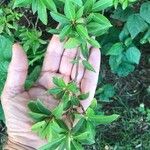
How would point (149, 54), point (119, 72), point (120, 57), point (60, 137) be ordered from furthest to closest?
point (149, 54) < point (119, 72) < point (120, 57) < point (60, 137)

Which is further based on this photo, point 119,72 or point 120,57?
point 119,72

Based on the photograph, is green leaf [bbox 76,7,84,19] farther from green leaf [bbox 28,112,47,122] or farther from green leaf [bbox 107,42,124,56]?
green leaf [bbox 107,42,124,56]

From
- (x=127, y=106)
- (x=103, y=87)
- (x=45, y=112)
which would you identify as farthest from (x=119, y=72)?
(x=45, y=112)

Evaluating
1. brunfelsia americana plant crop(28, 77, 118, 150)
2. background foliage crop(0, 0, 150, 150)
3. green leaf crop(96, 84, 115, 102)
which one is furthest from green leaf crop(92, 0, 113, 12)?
green leaf crop(96, 84, 115, 102)

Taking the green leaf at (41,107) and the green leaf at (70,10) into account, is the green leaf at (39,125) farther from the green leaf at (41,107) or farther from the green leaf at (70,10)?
the green leaf at (70,10)

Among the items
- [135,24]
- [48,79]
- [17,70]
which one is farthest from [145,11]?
[17,70]

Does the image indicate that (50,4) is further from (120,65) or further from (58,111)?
(120,65)

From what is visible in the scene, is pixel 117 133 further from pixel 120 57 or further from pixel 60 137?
pixel 60 137
